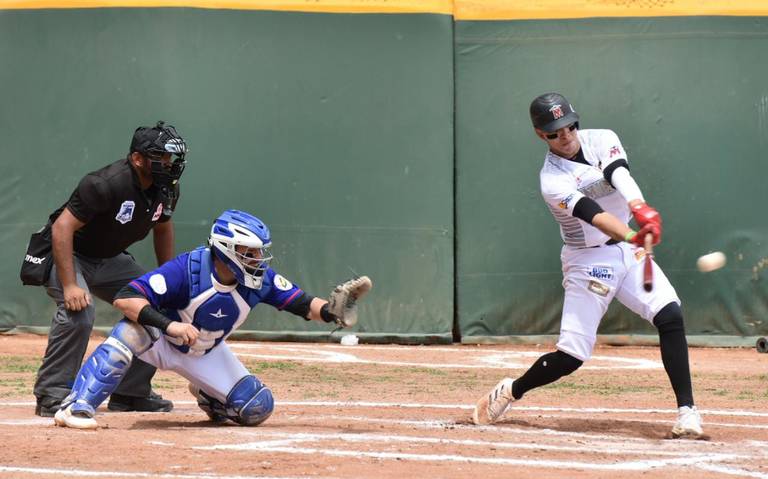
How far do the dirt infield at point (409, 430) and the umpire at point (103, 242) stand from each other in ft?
0.73

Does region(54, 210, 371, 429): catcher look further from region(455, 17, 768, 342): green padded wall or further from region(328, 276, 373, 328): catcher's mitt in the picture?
region(455, 17, 768, 342): green padded wall

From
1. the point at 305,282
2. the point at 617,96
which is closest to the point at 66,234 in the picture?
the point at 305,282

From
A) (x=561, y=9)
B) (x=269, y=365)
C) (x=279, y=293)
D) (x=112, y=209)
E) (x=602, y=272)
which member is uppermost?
(x=561, y=9)

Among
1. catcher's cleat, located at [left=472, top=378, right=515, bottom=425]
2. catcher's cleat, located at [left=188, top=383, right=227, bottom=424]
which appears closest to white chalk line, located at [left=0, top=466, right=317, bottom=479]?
catcher's cleat, located at [left=188, top=383, right=227, bottom=424]

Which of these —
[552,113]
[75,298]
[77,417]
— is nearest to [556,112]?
[552,113]

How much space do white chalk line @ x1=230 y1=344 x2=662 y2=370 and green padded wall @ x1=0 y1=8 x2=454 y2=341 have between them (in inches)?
31.1

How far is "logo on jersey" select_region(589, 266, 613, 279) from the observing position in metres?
6.87

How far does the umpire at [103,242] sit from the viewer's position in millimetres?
7250

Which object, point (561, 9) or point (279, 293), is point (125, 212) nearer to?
point (279, 293)

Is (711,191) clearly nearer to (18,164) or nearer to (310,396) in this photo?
(310,396)

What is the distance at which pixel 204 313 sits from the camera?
22.4 feet

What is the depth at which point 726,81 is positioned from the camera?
12.2m

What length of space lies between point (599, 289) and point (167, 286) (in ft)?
7.42

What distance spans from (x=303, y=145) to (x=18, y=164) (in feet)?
8.85
